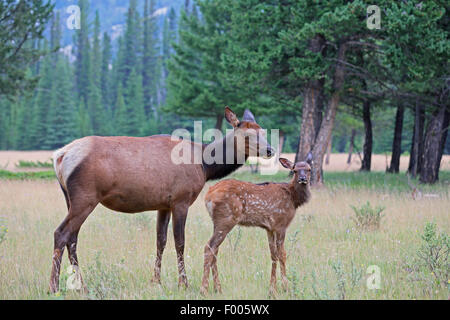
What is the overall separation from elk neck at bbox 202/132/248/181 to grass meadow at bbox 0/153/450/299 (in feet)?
4.11

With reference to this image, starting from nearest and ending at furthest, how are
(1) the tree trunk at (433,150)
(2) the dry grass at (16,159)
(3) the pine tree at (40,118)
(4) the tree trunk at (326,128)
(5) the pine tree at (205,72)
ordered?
(4) the tree trunk at (326,128)
(1) the tree trunk at (433,150)
(2) the dry grass at (16,159)
(5) the pine tree at (205,72)
(3) the pine tree at (40,118)

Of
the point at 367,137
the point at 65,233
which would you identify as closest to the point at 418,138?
the point at 367,137

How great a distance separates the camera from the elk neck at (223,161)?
6301mm

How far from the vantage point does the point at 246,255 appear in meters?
6.94

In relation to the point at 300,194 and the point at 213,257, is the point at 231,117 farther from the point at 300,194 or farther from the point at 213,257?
the point at 213,257

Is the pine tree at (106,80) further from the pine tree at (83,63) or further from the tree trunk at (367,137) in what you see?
the tree trunk at (367,137)

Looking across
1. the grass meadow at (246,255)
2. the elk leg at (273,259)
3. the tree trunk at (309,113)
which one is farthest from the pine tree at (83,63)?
the elk leg at (273,259)

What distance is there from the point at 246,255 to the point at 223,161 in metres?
1.52

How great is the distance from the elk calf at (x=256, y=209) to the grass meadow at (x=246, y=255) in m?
0.31

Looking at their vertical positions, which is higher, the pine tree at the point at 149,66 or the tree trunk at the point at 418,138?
the pine tree at the point at 149,66

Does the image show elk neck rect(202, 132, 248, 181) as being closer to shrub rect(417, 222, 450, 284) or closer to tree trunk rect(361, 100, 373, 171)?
shrub rect(417, 222, 450, 284)

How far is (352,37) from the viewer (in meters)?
15.2
